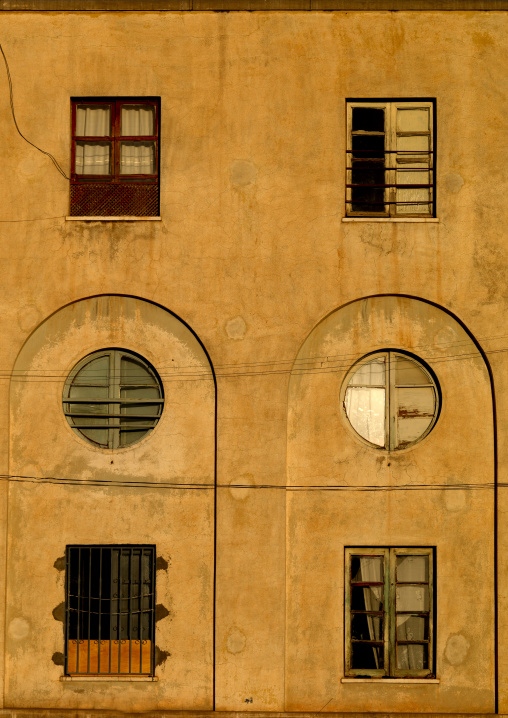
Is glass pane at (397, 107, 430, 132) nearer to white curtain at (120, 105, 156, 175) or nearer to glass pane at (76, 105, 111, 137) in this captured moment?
white curtain at (120, 105, 156, 175)

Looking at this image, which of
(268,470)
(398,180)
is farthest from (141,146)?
(268,470)

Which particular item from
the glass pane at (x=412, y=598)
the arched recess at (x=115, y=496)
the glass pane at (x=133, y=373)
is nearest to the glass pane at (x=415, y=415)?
the glass pane at (x=412, y=598)

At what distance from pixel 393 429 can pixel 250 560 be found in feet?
9.40

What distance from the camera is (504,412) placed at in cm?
1355

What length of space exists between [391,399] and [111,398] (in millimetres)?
4200

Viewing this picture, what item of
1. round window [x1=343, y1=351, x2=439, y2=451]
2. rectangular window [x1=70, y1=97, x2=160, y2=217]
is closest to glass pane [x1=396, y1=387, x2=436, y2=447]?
round window [x1=343, y1=351, x2=439, y2=451]

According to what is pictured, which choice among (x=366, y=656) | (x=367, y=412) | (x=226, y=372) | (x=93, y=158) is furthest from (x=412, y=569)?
(x=93, y=158)

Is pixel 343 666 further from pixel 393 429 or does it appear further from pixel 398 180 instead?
pixel 398 180

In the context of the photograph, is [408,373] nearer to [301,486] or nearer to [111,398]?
[301,486]

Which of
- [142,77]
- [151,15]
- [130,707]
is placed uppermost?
[151,15]

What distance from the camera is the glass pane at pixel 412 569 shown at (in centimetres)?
1362

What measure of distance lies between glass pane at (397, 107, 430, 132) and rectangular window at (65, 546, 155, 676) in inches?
A: 300

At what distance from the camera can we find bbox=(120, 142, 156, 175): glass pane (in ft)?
46.6

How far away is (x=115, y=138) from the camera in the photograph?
46.6 ft
